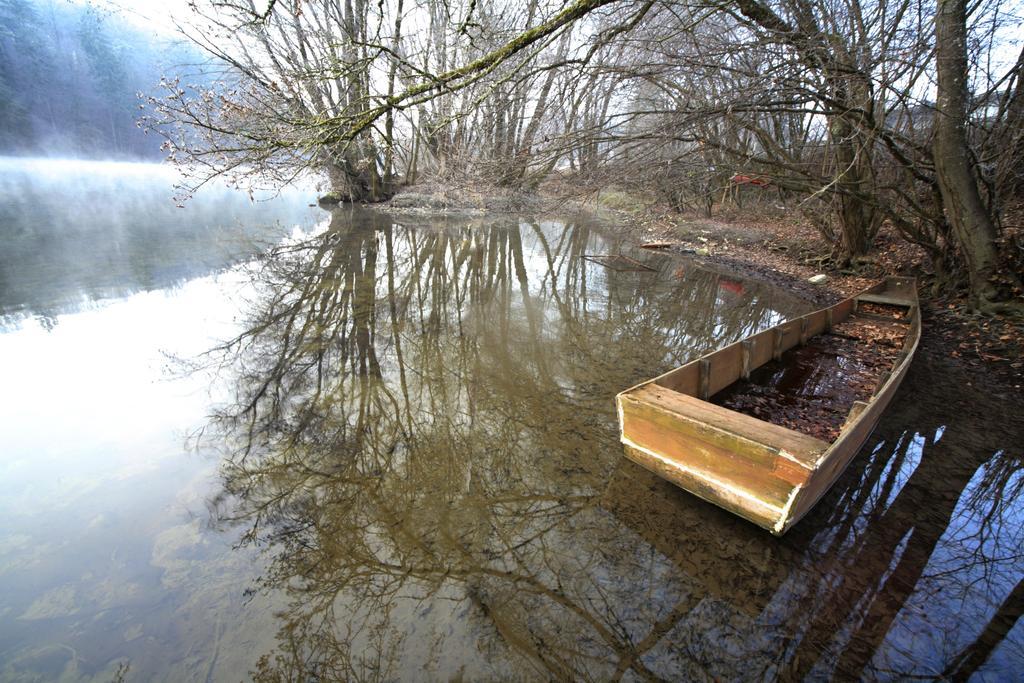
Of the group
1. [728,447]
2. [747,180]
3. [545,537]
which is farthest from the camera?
[747,180]

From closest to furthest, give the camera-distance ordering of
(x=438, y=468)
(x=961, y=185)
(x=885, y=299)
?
(x=438, y=468) < (x=961, y=185) < (x=885, y=299)

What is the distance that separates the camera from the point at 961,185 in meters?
6.38

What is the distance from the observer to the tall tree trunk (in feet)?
19.9

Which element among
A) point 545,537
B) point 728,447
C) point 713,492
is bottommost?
point 545,537

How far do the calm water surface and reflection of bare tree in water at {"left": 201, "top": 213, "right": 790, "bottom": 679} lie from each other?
18 mm

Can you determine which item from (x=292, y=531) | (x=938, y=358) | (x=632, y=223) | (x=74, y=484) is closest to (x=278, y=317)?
(x=74, y=484)

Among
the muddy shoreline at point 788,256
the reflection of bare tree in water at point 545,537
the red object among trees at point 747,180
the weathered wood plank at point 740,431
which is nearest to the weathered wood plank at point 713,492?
the reflection of bare tree in water at point 545,537

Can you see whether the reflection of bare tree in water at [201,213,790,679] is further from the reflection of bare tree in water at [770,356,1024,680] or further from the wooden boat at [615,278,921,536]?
the reflection of bare tree in water at [770,356,1024,680]

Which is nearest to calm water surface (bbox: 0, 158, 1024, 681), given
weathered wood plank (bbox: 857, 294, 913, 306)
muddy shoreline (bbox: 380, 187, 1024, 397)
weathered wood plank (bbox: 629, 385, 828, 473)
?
weathered wood plank (bbox: 629, 385, 828, 473)

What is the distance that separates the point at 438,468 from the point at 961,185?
8383 millimetres

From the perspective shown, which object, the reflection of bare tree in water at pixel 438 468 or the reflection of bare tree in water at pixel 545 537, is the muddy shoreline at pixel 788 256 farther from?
the reflection of bare tree in water at pixel 438 468

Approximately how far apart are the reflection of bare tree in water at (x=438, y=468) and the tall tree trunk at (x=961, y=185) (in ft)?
9.74

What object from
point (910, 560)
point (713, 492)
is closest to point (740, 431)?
point (713, 492)

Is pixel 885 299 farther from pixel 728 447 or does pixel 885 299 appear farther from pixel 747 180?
Result: pixel 728 447
